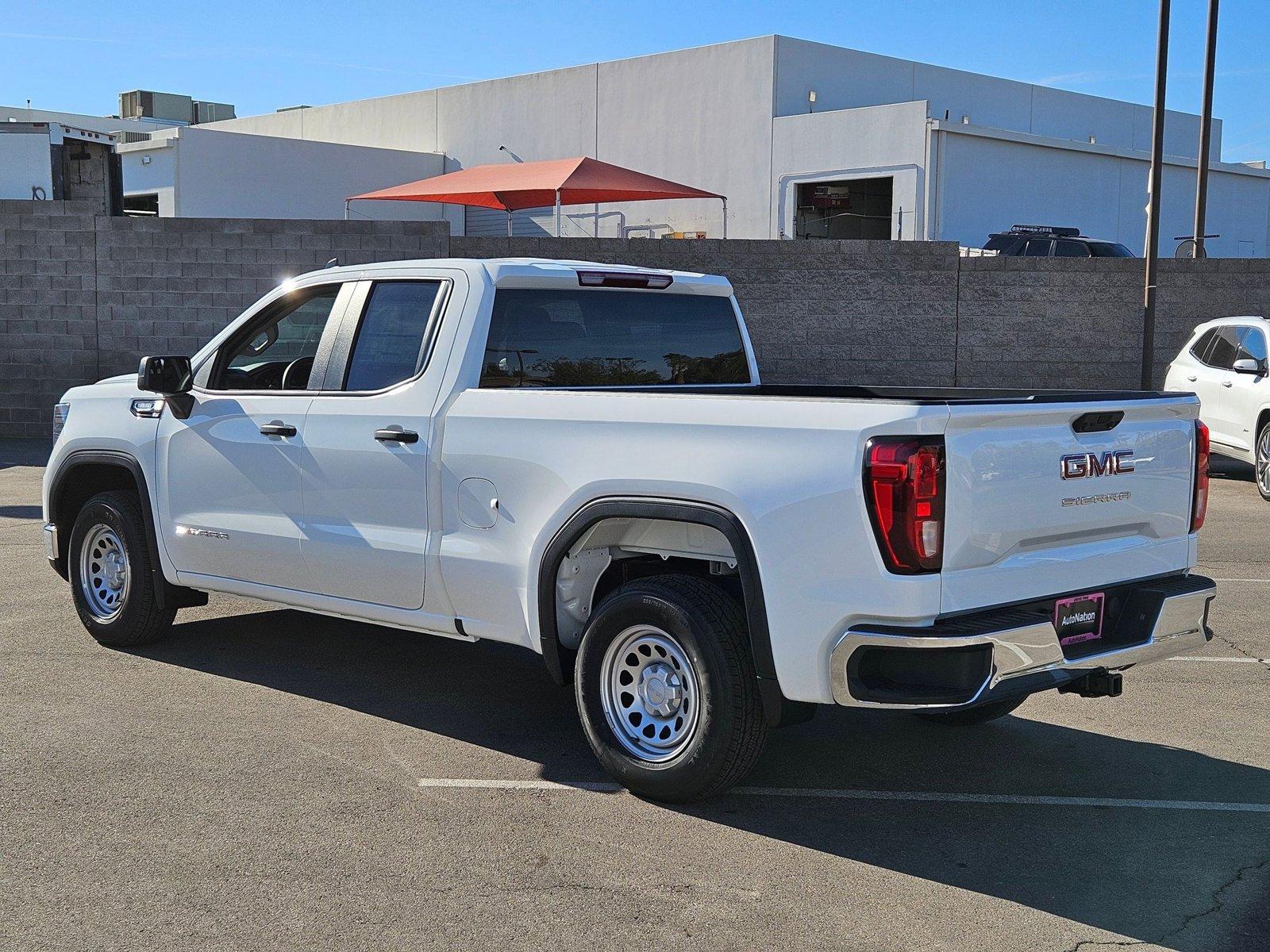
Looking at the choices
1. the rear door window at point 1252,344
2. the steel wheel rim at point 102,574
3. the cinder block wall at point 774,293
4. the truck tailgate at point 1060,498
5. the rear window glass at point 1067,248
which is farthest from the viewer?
the rear window glass at point 1067,248

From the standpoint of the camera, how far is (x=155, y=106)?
5684 centimetres

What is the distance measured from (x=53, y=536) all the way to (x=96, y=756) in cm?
231

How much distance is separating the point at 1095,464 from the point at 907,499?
87cm

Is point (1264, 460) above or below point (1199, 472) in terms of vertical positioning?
below

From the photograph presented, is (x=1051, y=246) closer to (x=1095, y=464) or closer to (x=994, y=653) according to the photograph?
(x=1095, y=464)

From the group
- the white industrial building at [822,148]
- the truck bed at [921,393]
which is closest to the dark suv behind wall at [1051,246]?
the white industrial building at [822,148]

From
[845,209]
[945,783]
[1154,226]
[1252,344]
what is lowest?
[945,783]

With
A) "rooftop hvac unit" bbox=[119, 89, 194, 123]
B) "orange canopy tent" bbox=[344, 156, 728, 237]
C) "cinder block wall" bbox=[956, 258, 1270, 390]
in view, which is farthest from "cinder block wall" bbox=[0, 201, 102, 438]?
"rooftop hvac unit" bbox=[119, 89, 194, 123]

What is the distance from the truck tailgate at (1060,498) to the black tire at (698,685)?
2.54ft

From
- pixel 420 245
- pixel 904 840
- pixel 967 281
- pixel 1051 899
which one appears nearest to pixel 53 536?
pixel 904 840

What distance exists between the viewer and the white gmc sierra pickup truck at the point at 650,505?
425 cm

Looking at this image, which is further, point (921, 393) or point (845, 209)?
point (845, 209)

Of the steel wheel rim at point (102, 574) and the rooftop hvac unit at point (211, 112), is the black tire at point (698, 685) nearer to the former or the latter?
the steel wheel rim at point (102, 574)

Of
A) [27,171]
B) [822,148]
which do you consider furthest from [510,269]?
[822,148]
